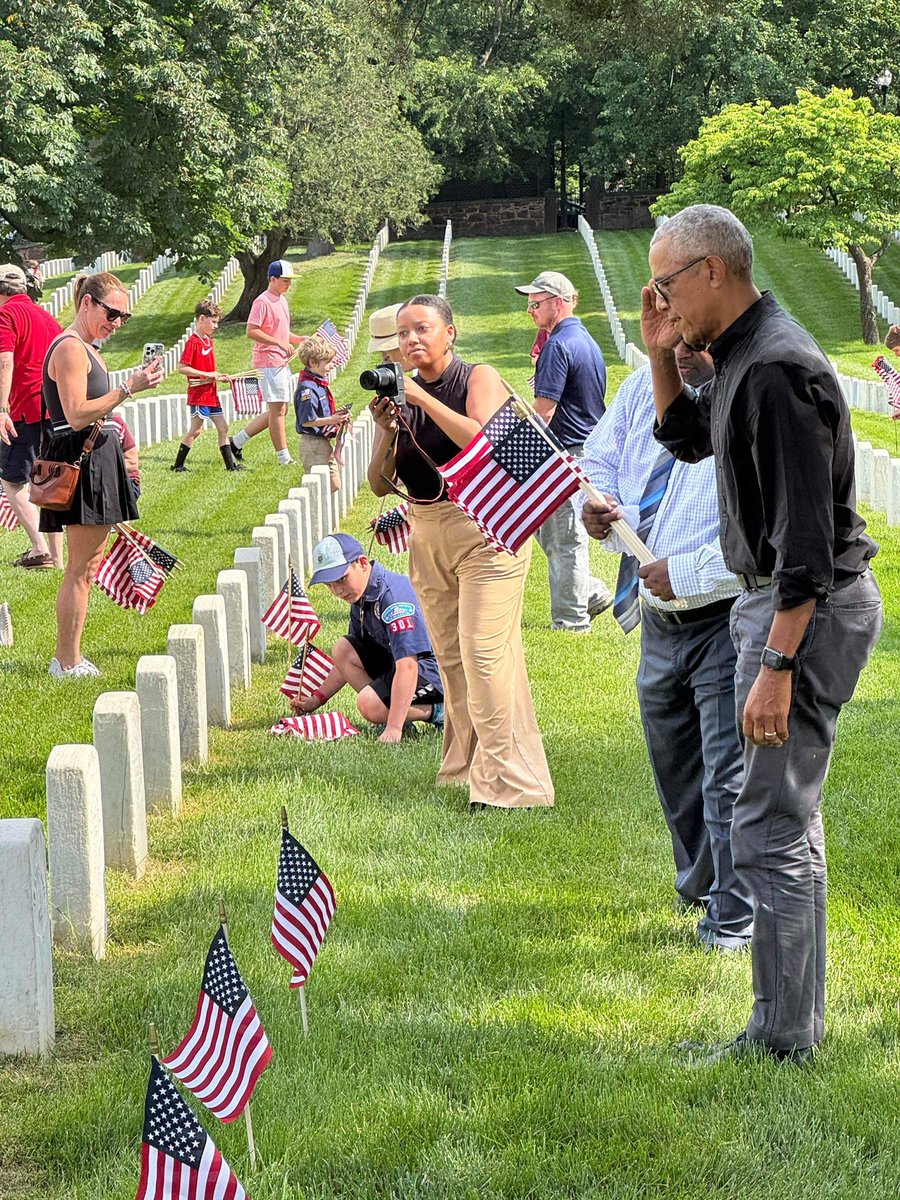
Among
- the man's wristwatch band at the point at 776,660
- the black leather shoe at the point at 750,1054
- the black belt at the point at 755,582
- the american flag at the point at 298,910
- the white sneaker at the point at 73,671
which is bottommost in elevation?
the white sneaker at the point at 73,671

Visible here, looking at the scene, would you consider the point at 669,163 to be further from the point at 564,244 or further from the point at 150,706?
the point at 150,706

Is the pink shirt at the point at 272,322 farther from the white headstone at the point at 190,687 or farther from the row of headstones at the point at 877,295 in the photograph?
the row of headstones at the point at 877,295

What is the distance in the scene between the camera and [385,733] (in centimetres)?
850

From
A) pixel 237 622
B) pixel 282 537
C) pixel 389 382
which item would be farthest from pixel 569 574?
pixel 389 382

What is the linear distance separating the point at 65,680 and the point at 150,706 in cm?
259

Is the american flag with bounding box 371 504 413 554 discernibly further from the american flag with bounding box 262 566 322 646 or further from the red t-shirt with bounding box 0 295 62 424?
the red t-shirt with bounding box 0 295 62 424

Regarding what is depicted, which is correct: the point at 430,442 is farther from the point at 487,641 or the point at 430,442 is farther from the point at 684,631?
the point at 684,631

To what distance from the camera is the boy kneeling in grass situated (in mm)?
14438

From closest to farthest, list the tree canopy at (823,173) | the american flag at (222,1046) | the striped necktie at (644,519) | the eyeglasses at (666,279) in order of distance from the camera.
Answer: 1. the american flag at (222,1046)
2. the eyeglasses at (666,279)
3. the striped necktie at (644,519)
4. the tree canopy at (823,173)

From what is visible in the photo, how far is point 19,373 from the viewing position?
12.2 m

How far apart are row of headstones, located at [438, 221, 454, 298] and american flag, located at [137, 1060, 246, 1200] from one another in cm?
4118

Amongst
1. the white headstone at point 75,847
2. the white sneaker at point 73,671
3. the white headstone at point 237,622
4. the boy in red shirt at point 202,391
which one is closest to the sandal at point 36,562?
the white headstone at point 237,622

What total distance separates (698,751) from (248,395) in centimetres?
1392

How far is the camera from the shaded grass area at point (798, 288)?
37.8m
